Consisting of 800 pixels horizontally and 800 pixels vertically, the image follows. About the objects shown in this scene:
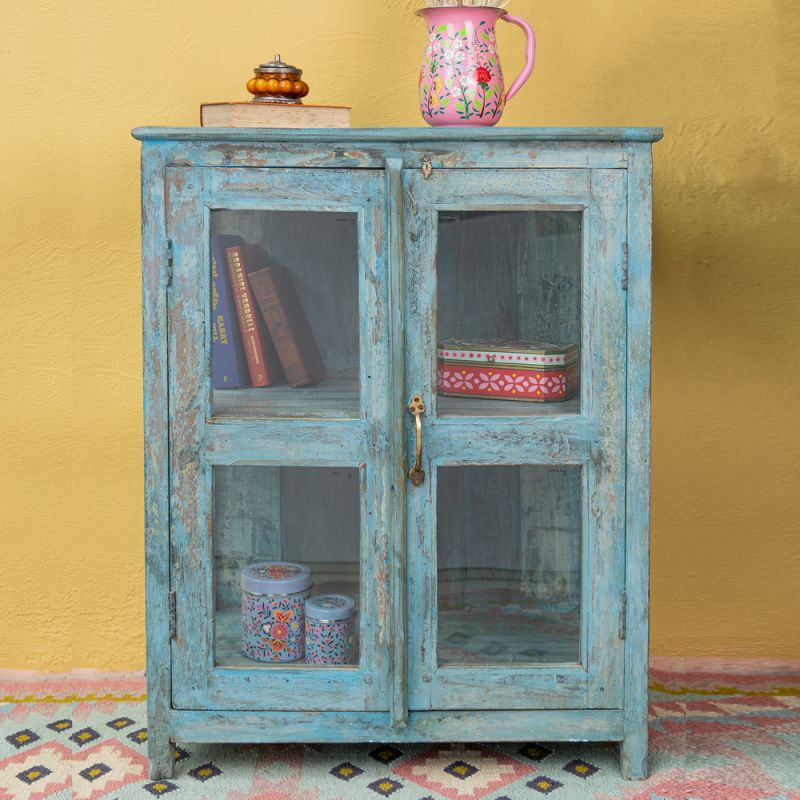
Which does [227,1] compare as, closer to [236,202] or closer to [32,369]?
[236,202]

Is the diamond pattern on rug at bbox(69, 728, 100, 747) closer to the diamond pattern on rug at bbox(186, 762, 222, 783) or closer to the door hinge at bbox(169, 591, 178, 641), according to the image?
the diamond pattern on rug at bbox(186, 762, 222, 783)

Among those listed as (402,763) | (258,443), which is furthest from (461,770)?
(258,443)

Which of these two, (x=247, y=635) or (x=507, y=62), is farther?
(x=507, y=62)

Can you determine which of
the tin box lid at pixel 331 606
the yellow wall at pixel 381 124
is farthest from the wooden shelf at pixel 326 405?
the yellow wall at pixel 381 124

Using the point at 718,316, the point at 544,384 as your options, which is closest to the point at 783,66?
the point at 718,316

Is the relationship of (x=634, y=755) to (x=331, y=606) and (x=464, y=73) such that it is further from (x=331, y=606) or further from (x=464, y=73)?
(x=464, y=73)

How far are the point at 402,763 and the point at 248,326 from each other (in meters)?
0.87

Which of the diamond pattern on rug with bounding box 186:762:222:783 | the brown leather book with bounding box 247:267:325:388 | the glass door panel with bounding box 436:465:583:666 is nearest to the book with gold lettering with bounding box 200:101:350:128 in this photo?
the brown leather book with bounding box 247:267:325:388

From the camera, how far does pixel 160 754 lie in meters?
2.06

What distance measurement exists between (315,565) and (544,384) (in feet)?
1.71

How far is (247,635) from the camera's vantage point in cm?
205

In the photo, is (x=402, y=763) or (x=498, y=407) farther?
(x=402, y=763)

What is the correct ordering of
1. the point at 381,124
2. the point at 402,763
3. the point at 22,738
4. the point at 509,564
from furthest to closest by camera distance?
the point at 381,124 → the point at 22,738 → the point at 402,763 → the point at 509,564

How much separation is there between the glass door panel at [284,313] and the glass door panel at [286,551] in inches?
4.7
